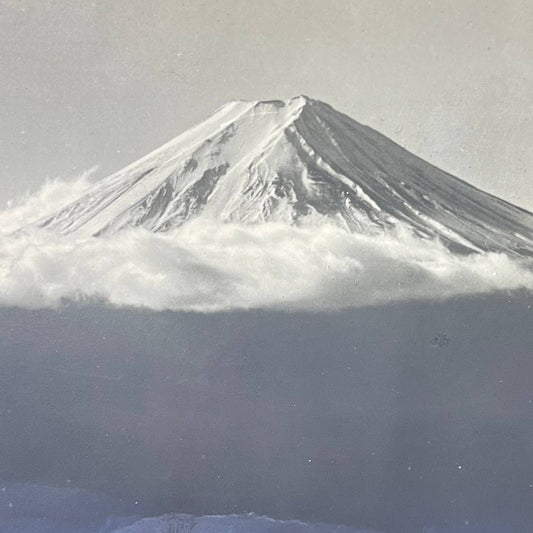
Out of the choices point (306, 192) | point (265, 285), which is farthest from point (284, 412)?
point (306, 192)

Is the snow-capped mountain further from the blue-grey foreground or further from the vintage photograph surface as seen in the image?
the blue-grey foreground

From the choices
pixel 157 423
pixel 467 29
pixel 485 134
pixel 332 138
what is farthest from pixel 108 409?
pixel 467 29

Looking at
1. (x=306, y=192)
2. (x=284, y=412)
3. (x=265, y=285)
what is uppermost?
(x=306, y=192)

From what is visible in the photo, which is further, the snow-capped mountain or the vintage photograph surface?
the snow-capped mountain

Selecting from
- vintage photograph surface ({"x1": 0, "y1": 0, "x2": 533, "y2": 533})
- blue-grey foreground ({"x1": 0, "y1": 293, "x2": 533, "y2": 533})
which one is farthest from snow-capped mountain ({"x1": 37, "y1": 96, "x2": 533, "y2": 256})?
blue-grey foreground ({"x1": 0, "y1": 293, "x2": 533, "y2": 533})

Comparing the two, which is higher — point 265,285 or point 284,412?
point 265,285

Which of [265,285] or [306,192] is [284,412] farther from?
[306,192]

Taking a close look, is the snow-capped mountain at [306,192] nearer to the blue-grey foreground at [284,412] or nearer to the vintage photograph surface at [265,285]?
the vintage photograph surface at [265,285]

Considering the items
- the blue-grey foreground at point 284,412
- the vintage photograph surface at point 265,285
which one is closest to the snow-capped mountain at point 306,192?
the vintage photograph surface at point 265,285
